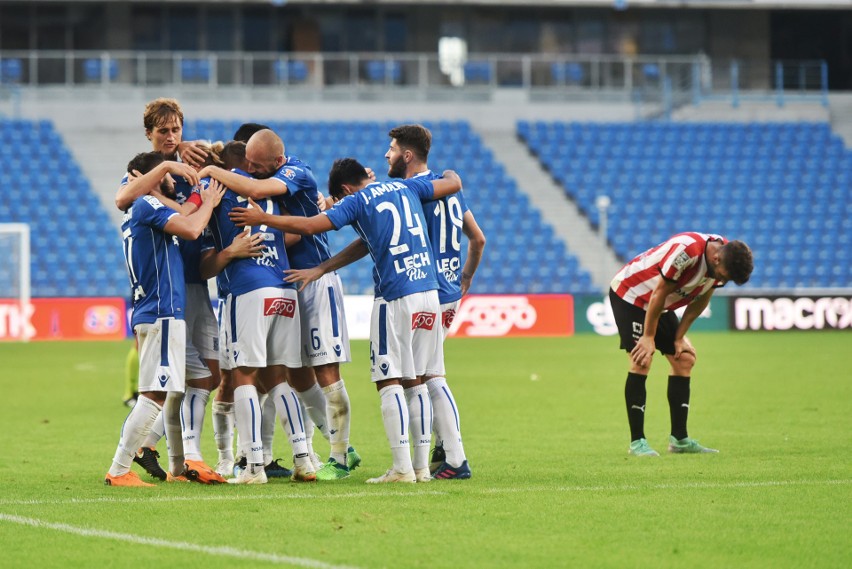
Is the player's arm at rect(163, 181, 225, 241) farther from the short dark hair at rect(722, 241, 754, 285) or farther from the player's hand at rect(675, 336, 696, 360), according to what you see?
the player's hand at rect(675, 336, 696, 360)

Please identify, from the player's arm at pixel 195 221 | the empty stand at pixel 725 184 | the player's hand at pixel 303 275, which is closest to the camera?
the player's arm at pixel 195 221

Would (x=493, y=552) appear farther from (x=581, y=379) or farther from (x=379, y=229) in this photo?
(x=581, y=379)

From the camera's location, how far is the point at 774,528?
20.5 feet

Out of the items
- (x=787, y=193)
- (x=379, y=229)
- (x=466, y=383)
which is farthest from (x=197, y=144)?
(x=787, y=193)

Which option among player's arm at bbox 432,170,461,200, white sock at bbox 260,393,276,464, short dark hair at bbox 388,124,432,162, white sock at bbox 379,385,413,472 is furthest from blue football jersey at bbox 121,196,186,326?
player's arm at bbox 432,170,461,200

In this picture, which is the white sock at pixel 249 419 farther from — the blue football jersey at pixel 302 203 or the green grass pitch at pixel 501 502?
the blue football jersey at pixel 302 203

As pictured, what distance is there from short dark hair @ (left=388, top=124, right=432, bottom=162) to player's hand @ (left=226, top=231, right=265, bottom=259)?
1096 mm

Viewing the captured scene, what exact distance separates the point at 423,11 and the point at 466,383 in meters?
25.2

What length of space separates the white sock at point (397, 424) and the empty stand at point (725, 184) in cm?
2543

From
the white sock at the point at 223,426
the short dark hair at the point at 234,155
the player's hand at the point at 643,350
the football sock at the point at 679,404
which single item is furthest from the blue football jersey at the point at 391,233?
the football sock at the point at 679,404

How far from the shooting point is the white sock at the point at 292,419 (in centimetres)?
802

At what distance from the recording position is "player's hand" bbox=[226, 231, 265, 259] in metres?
7.92

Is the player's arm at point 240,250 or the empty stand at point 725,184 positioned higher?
the empty stand at point 725,184

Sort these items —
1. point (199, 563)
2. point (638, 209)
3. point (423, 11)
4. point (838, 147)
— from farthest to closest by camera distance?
1. point (423, 11)
2. point (838, 147)
3. point (638, 209)
4. point (199, 563)
